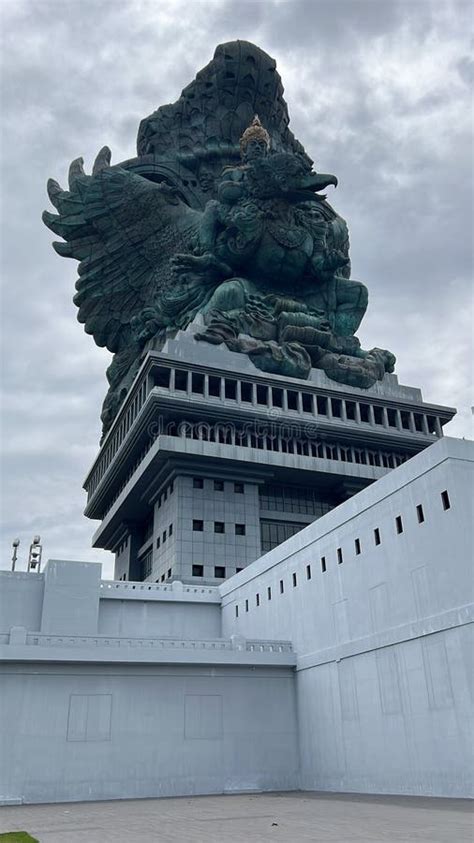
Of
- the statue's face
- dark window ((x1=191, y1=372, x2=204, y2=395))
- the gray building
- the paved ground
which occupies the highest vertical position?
the statue's face

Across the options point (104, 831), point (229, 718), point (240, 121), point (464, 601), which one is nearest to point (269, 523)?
point (229, 718)

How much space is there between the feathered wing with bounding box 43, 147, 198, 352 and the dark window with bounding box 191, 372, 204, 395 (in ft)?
46.2

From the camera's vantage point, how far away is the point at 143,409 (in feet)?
172

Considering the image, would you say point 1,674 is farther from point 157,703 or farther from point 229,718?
point 229,718

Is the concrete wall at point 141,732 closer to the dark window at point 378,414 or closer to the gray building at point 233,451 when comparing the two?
the gray building at point 233,451

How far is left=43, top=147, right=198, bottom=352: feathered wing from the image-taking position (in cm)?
6228

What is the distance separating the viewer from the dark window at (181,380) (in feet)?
176

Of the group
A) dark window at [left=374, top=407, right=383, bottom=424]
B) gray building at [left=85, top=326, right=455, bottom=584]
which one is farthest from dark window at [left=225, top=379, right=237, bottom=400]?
dark window at [left=374, top=407, right=383, bottom=424]

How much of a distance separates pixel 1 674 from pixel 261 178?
49.0 meters

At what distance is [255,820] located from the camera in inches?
615

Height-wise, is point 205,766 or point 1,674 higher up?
point 1,674

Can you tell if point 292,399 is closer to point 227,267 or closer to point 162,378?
point 162,378

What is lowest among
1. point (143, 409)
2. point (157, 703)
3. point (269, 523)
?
point (157, 703)

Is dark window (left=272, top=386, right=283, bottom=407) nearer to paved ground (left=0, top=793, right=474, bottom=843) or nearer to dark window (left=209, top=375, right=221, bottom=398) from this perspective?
dark window (left=209, top=375, right=221, bottom=398)
